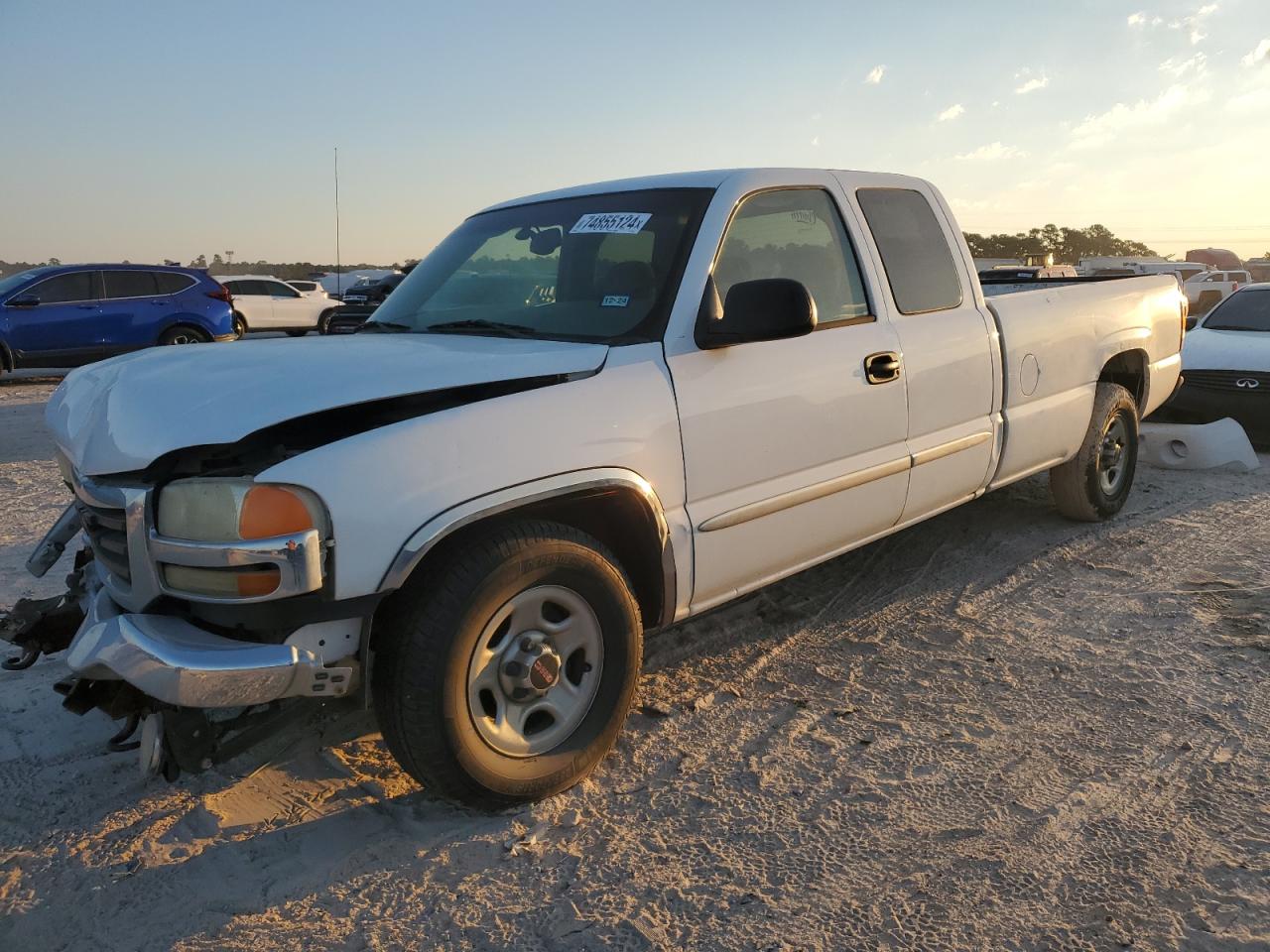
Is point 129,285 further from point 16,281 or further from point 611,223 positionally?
point 611,223

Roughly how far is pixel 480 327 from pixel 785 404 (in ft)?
3.70

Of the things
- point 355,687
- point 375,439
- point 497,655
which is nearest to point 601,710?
point 497,655

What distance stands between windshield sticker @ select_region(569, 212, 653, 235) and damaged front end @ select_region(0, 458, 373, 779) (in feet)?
5.64

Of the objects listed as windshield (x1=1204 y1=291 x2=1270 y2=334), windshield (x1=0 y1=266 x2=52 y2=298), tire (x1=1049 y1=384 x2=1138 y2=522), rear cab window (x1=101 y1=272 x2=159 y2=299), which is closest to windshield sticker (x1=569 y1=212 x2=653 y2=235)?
tire (x1=1049 y1=384 x2=1138 y2=522)

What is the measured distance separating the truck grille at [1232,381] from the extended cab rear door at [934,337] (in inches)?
191

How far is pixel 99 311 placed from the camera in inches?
538

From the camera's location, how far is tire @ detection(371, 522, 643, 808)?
2656 millimetres

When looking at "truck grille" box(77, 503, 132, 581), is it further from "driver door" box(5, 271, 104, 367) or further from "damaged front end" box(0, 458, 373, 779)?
"driver door" box(5, 271, 104, 367)

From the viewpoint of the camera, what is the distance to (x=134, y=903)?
8.35ft

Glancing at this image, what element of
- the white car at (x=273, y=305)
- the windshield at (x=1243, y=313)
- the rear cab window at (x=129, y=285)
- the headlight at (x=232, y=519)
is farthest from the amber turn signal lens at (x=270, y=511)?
the white car at (x=273, y=305)

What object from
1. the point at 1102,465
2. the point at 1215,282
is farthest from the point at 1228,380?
the point at 1215,282

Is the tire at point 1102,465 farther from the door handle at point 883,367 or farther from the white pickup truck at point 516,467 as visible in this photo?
the door handle at point 883,367

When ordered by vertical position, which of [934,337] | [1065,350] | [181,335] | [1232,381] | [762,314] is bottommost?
[181,335]

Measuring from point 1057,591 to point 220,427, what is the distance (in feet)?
12.7
